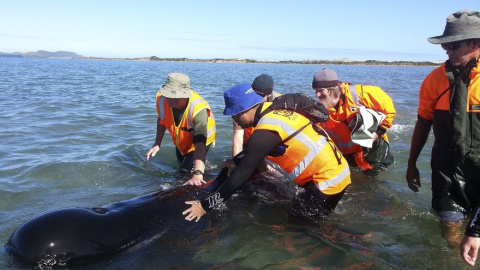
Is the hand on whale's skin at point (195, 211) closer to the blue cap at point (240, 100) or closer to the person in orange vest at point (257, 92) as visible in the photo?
the blue cap at point (240, 100)

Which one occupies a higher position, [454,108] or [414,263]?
[454,108]

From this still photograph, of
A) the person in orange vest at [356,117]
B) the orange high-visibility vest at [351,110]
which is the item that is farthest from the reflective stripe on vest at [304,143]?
the orange high-visibility vest at [351,110]

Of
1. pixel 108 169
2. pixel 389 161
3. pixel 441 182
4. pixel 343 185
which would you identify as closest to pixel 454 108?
pixel 441 182

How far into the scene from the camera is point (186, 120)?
604 cm

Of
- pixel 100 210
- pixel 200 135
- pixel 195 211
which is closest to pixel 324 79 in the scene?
pixel 200 135

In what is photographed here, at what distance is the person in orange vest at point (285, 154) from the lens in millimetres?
3680

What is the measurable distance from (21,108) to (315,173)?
43.3 feet

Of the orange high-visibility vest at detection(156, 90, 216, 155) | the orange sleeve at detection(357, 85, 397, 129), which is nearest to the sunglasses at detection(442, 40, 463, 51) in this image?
the orange sleeve at detection(357, 85, 397, 129)

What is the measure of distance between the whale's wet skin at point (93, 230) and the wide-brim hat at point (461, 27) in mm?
2932

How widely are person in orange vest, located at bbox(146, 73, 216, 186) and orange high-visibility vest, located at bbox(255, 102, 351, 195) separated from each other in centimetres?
123

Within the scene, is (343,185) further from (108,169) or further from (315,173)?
(108,169)

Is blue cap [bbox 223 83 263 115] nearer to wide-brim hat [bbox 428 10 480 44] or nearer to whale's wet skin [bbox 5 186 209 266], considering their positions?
whale's wet skin [bbox 5 186 209 266]

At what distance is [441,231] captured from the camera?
14.5ft

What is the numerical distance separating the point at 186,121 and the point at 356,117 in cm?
252
